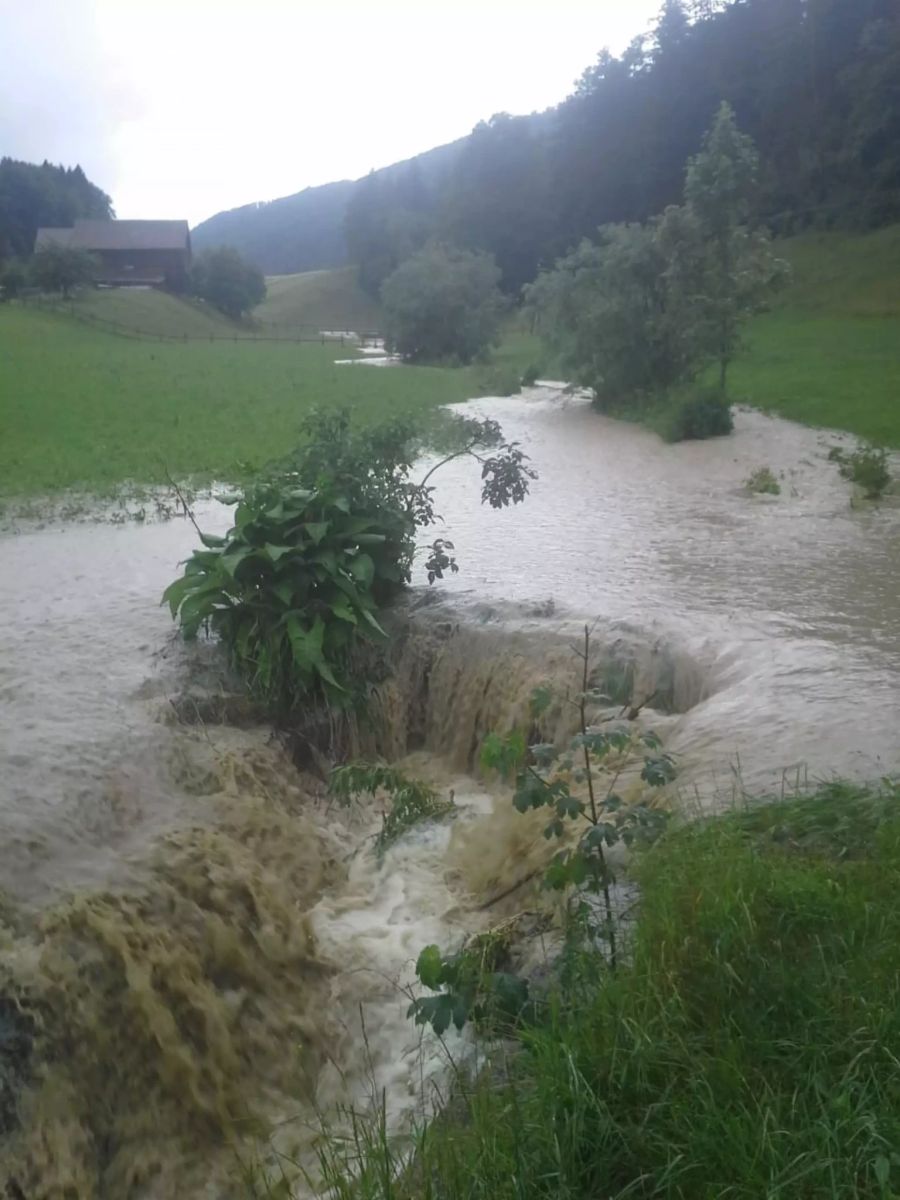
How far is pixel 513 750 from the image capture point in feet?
13.0

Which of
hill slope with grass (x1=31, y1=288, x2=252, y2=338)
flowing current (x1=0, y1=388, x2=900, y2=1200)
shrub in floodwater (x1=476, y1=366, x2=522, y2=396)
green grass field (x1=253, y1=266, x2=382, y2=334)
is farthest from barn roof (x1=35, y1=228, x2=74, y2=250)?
flowing current (x1=0, y1=388, x2=900, y2=1200)

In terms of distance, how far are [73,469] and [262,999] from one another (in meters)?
11.3

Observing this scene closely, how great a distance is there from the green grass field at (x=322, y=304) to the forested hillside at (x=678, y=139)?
1.91m

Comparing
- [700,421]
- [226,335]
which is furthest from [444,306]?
[700,421]

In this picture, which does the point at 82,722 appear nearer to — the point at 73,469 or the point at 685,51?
the point at 73,469

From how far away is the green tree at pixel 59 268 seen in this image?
1766 inches

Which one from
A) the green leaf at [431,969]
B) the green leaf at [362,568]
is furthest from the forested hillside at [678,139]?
the green leaf at [431,969]

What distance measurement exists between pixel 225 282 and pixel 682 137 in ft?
92.6

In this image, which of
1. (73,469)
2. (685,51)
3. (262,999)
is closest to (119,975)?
(262,999)

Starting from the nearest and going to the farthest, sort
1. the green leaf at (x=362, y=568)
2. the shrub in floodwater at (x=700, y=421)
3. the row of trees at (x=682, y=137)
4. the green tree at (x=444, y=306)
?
Result: the green leaf at (x=362, y=568) < the shrub in floodwater at (x=700, y=421) < the row of trees at (x=682, y=137) < the green tree at (x=444, y=306)

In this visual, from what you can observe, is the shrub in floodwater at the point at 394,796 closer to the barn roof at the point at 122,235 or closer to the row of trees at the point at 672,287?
the row of trees at the point at 672,287

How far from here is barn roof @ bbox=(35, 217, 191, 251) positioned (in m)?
49.1

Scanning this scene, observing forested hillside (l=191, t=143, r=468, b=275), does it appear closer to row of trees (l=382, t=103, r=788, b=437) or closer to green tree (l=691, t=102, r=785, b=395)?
row of trees (l=382, t=103, r=788, b=437)

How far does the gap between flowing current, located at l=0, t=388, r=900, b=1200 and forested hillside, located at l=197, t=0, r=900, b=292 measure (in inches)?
912
